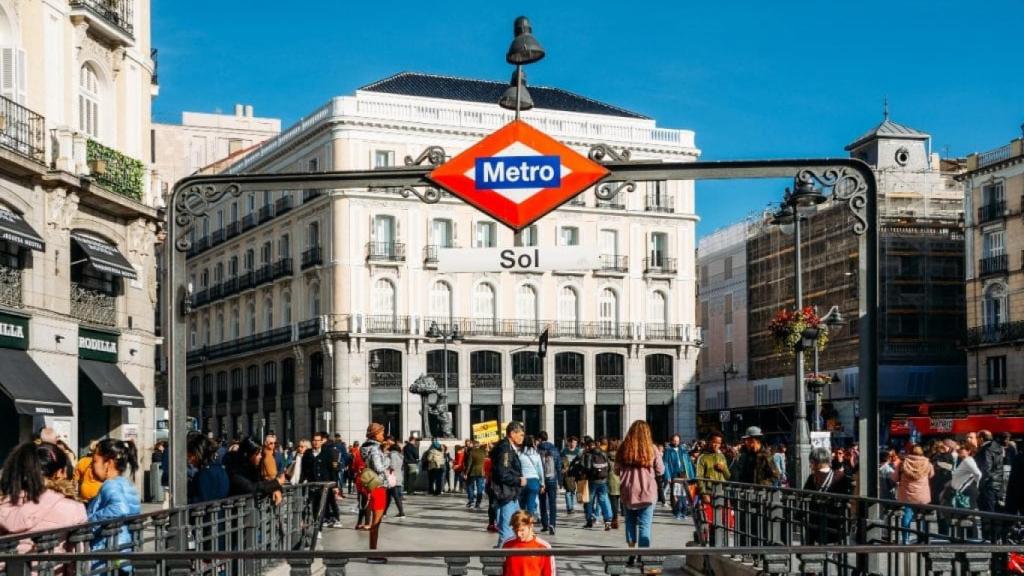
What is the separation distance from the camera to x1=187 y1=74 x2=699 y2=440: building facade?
68.7 meters

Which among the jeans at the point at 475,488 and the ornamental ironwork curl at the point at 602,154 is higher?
the ornamental ironwork curl at the point at 602,154

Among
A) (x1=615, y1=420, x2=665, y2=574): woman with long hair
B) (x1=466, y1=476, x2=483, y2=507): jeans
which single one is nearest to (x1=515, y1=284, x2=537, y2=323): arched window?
(x1=466, y1=476, x2=483, y2=507): jeans

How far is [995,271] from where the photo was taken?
218 ft

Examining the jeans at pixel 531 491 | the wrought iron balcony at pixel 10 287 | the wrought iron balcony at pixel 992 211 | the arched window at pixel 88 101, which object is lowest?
the jeans at pixel 531 491

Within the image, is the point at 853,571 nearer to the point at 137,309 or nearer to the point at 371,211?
the point at 137,309

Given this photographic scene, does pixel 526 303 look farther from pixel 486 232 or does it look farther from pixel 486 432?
pixel 486 432

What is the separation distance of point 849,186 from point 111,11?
20.9 meters

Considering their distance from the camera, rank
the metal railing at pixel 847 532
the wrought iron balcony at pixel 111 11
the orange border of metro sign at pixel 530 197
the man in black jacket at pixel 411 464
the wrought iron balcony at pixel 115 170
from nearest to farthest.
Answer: the metal railing at pixel 847 532
the orange border of metro sign at pixel 530 197
the wrought iron balcony at pixel 111 11
the wrought iron balcony at pixel 115 170
the man in black jacket at pixel 411 464

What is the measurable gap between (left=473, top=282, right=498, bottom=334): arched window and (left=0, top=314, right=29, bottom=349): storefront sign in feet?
150

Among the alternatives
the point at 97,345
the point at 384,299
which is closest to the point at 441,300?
the point at 384,299

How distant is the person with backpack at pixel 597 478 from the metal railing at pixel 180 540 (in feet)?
19.5

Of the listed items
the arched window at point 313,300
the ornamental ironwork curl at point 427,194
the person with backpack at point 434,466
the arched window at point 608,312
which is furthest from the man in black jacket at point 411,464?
the arched window at point 608,312

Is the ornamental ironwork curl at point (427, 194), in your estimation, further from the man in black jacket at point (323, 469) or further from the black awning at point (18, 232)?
the black awning at point (18, 232)

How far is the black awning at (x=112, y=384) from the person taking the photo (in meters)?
28.2
